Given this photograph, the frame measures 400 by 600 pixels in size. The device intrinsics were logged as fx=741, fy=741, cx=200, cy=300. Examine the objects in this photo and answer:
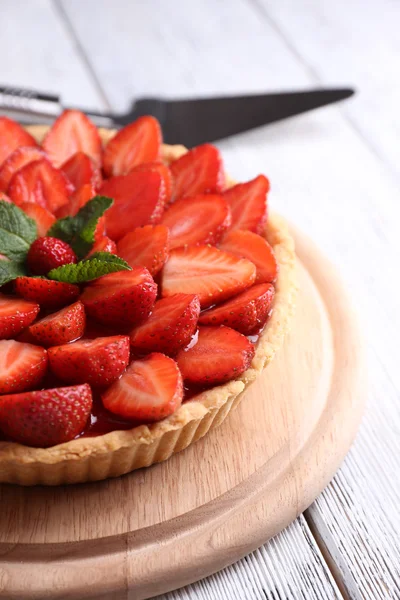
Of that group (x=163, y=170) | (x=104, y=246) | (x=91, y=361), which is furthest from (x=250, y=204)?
(x=91, y=361)

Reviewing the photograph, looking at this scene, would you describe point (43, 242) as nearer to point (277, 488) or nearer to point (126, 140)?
point (126, 140)

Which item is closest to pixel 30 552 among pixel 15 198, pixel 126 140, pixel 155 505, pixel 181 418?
pixel 155 505

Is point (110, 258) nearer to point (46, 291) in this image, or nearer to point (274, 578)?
point (46, 291)

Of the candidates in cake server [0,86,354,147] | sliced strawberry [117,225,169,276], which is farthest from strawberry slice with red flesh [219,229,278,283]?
cake server [0,86,354,147]

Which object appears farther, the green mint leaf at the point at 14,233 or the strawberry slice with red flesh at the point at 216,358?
the green mint leaf at the point at 14,233

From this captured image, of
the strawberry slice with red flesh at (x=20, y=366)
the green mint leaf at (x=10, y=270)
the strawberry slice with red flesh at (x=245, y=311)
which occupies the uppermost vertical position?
the strawberry slice with red flesh at (x=245, y=311)

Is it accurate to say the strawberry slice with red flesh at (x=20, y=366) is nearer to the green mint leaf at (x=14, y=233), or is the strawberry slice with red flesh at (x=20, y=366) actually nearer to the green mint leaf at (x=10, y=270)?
the green mint leaf at (x=10, y=270)

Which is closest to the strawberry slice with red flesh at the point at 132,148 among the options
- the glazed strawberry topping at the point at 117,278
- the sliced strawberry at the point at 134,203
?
the glazed strawberry topping at the point at 117,278
